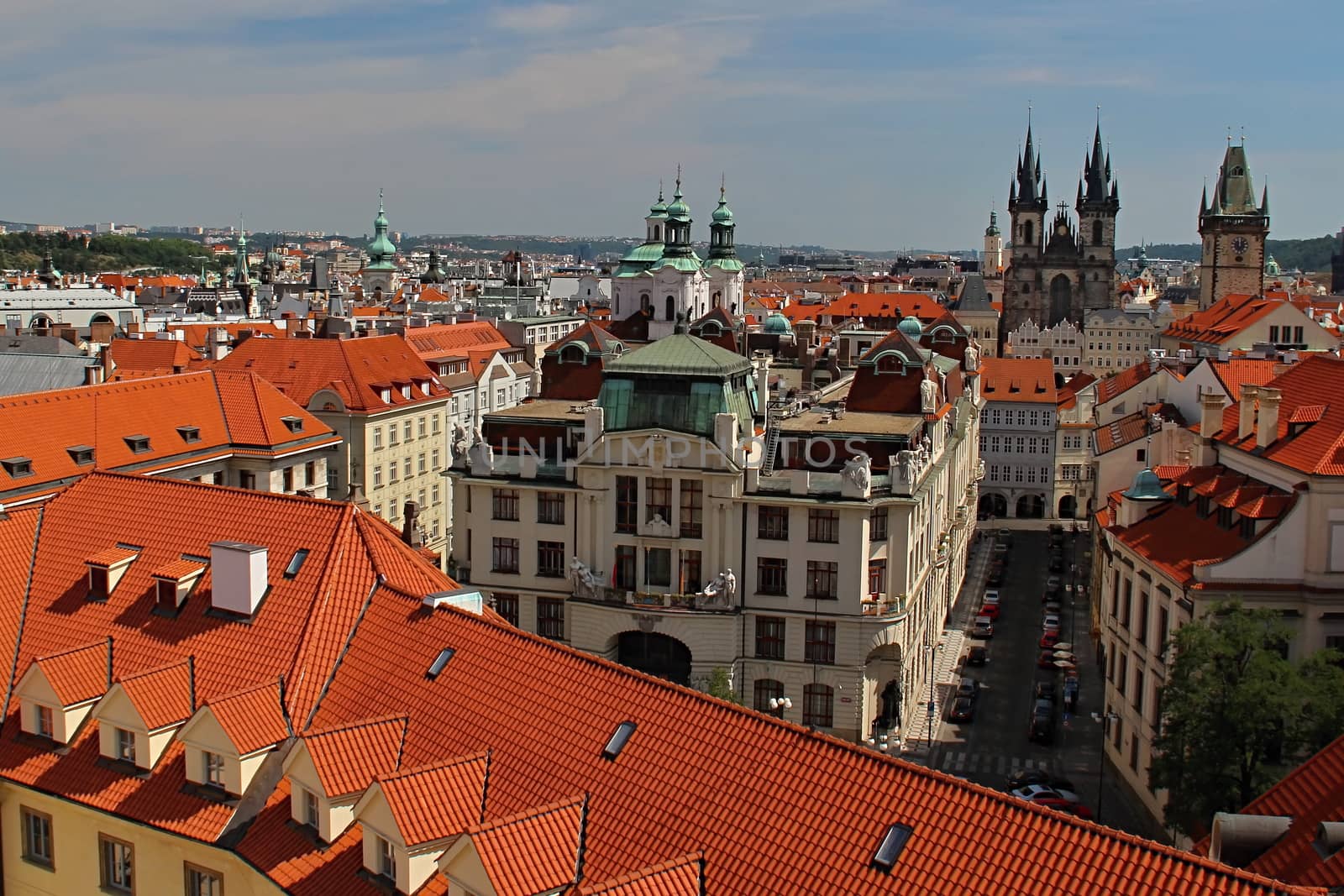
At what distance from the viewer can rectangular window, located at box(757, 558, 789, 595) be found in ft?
194

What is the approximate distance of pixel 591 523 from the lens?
61.1 m

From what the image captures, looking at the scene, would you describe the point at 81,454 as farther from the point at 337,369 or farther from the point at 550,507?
the point at 337,369

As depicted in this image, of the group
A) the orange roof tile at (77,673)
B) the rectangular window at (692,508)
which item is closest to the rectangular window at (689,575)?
the rectangular window at (692,508)

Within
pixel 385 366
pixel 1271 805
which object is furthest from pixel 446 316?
pixel 1271 805

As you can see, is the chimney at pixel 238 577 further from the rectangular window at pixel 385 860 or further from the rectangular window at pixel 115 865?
the rectangular window at pixel 385 860

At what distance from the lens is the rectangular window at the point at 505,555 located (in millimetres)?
63375

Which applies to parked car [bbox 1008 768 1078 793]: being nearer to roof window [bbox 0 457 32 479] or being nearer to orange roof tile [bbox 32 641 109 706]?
orange roof tile [bbox 32 641 109 706]

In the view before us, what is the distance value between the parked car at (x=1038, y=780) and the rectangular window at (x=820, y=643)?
863cm

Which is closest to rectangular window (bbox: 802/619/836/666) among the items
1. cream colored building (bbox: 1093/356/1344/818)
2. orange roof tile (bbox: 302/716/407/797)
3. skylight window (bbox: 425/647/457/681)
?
cream colored building (bbox: 1093/356/1344/818)

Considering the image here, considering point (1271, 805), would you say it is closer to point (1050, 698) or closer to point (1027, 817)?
point (1027, 817)

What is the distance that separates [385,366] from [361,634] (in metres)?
61.7

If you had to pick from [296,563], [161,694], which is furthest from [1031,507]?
[161,694]

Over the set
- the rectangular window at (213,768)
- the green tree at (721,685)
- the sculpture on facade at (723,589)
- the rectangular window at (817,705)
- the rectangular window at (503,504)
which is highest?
the rectangular window at (213,768)

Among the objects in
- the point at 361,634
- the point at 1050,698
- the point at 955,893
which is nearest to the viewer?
the point at 955,893
